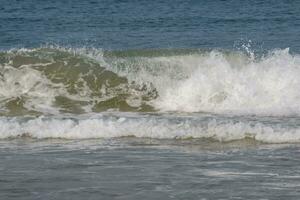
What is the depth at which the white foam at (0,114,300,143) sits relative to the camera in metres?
10.2

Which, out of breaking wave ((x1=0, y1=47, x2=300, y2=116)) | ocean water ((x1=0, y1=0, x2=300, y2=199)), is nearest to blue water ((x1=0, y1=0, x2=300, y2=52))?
ocean water ((x1=0, y1=0, x2=300, y2=199))

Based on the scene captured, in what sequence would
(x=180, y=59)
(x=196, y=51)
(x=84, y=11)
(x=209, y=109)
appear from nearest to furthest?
(x=209, y=109) < (x=180, y=59) < (x=196, y=51) < (x=84, y=11)

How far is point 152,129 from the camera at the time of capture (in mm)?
10570

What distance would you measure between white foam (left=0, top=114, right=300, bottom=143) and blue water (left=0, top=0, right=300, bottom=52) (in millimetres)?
8270

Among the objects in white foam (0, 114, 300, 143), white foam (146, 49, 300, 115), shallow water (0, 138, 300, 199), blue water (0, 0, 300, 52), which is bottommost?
shallow water (0, 138, 300, 199)

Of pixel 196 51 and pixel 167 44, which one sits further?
pixel 167 44

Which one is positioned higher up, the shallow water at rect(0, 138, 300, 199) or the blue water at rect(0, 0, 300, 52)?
the blue water at rect(0, 0, 300, 52)

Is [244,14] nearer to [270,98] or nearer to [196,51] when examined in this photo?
[196,51]

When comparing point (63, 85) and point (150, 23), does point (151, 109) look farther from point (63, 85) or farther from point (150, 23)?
point (150, 23)

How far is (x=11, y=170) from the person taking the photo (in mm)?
7988


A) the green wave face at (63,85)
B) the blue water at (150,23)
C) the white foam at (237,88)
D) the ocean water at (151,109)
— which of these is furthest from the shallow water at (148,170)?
the blue water at (150,23)

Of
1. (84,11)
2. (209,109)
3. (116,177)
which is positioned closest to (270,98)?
(209,109)

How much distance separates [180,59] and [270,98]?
3.33 m

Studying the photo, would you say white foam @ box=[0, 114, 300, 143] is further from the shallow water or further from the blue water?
the blue water
